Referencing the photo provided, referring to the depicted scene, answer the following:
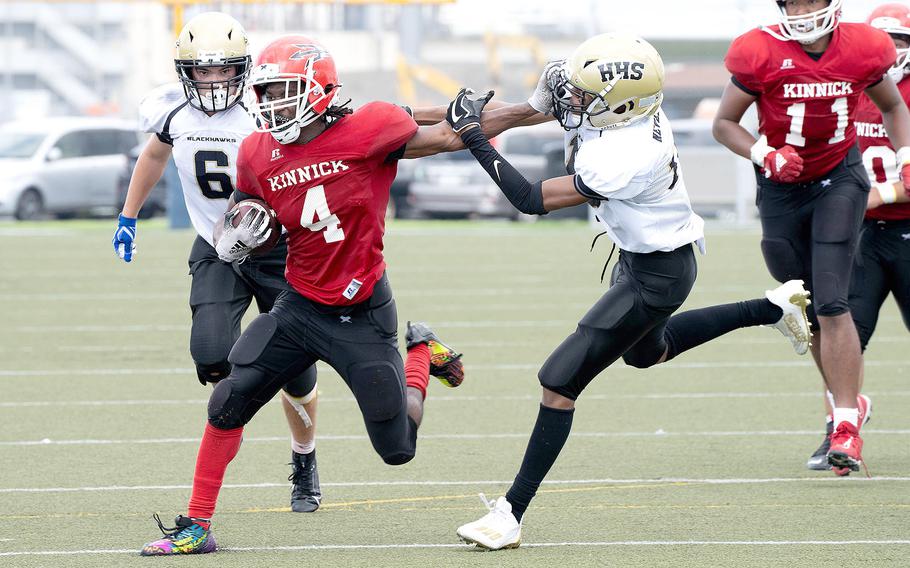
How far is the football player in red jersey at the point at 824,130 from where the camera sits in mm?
5832

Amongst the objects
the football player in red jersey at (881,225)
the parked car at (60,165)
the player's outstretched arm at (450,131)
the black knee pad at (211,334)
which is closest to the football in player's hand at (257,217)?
the player's outstretched arm at (450,131)

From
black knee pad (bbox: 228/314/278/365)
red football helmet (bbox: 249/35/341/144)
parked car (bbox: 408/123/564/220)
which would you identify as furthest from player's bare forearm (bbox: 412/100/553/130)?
parked car (bbox: 408/123/564/220)

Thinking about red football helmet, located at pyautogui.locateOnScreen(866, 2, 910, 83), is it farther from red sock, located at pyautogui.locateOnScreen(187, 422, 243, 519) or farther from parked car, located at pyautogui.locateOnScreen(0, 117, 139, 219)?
parked car, located at pyautogui.locateOnScreen(0, 117, 139, 219)

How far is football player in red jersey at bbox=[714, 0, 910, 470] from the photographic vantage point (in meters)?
5.83

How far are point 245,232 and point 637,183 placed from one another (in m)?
1.31

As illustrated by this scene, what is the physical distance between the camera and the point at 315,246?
4867 millimetres

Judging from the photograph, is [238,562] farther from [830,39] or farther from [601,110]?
[830,39]

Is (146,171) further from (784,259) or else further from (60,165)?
(60,165)

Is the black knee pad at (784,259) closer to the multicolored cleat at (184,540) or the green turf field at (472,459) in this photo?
the green turf field at (472,459)

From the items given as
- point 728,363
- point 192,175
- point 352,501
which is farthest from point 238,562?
point 728,363

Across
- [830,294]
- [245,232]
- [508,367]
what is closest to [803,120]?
[830,294]

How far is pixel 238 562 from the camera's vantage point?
185 inches

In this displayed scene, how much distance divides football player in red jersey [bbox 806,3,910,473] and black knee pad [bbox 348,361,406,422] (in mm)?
2396

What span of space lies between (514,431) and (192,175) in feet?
7.18
